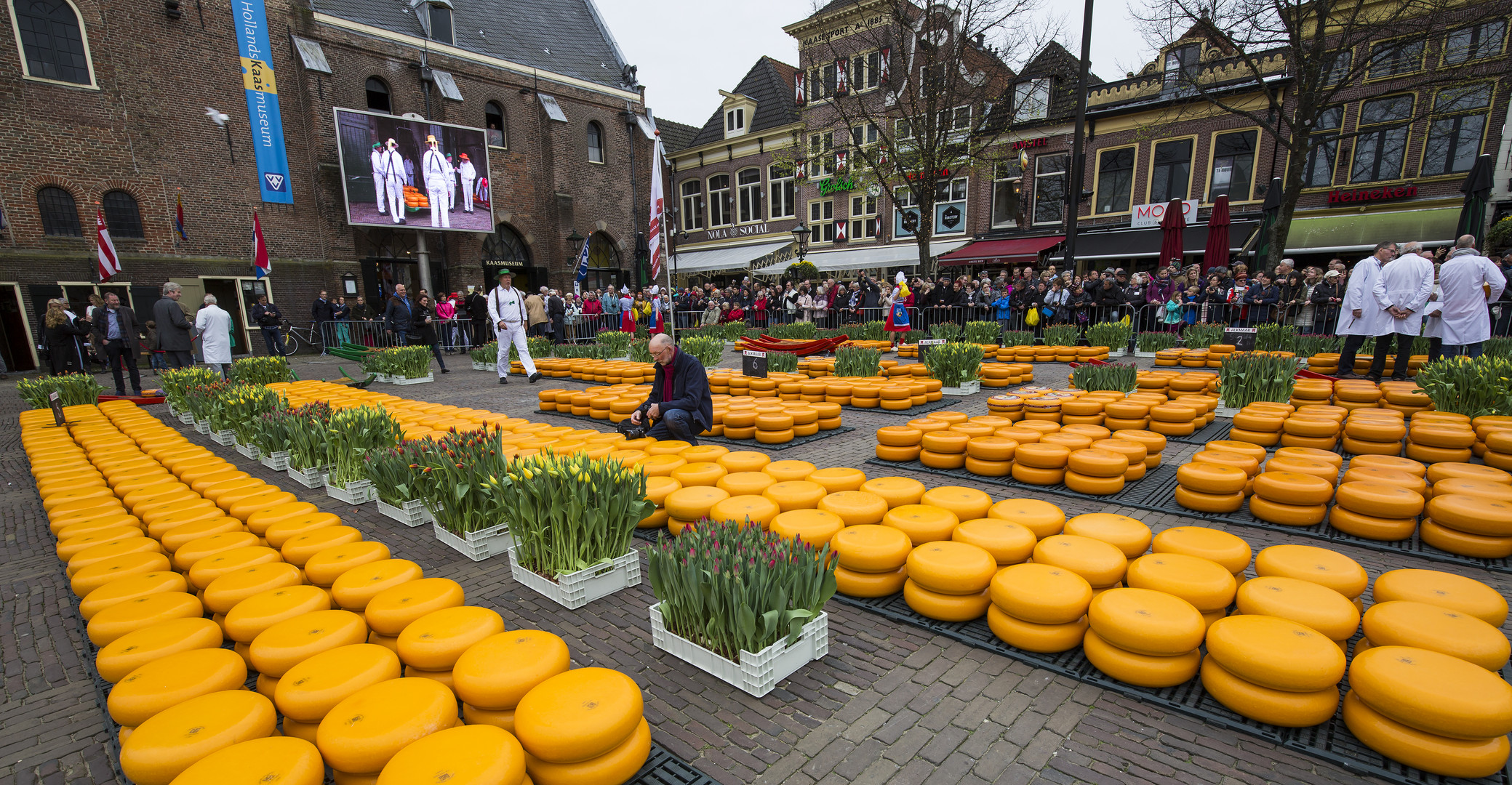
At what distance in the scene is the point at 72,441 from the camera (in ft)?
21.0

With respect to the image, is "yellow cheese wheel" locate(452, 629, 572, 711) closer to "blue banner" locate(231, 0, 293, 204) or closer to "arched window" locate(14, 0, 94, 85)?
"blue banner" locate(231, 0, 293, 204)

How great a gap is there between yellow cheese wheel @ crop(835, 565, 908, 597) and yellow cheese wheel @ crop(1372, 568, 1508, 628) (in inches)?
80.8

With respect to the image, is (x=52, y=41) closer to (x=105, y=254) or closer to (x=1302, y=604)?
(x=105, y=254)

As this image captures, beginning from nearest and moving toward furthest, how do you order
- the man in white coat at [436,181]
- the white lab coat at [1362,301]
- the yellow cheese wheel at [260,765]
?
1. the yellow cheese wheel at [260,765]
2. the white lab coat at [1362,301]
3. the man in white coat at [436,181]

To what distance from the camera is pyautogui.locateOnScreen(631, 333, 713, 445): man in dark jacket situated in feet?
19.4

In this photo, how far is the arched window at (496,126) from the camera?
1027 inches

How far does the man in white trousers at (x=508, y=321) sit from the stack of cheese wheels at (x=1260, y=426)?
1095 cm

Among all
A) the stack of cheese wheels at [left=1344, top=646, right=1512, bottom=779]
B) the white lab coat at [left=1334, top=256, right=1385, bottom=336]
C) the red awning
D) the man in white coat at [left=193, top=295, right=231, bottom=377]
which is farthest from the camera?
the red awning

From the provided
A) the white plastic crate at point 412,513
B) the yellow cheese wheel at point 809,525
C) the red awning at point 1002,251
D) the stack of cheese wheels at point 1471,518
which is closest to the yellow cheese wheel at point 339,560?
the white plastic crate at point 412,513

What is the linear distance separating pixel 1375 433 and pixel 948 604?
4.76 m

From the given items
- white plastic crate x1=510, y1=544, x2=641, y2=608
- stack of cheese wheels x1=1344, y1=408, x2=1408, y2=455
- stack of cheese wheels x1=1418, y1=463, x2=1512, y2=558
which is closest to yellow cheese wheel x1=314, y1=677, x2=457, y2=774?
white plastic crate x1=510, y1=544, x2=641, y2=608

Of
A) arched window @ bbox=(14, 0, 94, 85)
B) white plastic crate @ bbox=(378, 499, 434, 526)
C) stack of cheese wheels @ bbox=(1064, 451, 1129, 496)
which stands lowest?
white plastic crate @ bbox=(378, 499, 434, 526)

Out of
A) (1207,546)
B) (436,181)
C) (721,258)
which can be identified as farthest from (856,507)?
(721,258)

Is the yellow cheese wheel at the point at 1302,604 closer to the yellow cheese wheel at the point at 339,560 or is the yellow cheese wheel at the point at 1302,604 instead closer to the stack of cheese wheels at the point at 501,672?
the stack of cheese wheels at the point at 501,672
